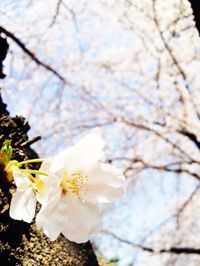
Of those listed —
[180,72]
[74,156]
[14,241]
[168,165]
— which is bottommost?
[14,241]

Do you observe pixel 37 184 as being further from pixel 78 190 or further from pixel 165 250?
pixel 165 250

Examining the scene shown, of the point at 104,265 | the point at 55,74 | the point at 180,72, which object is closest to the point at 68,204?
the point at 104,265

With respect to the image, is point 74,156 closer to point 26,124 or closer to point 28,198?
point 28,198

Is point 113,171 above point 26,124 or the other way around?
the other way around

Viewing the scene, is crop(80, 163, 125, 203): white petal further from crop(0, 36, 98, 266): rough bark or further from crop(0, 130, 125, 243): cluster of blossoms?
crop(0, 36, 98, 266): rough bark

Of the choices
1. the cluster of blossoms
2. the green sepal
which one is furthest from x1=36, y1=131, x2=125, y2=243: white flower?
the green sepal

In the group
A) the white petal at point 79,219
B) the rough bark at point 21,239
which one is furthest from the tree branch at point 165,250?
the white petal at point 79,219

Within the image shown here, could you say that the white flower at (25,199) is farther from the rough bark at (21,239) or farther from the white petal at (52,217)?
the rough bark at (21,239)
